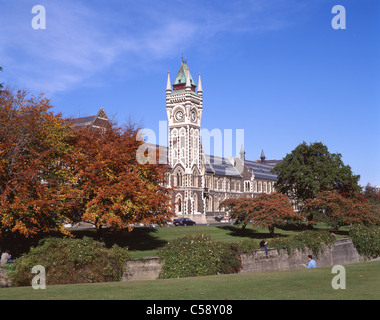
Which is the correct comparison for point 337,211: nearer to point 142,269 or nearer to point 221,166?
point 142,269

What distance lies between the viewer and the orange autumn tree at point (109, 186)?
1123 inches

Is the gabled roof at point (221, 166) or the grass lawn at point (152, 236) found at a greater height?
the gabled roof at point (221, 166)

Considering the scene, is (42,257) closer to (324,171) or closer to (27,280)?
(27,280)

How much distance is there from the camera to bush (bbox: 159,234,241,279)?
23281 millimetres

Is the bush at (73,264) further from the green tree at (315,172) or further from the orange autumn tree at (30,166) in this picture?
the green tree at (315,172)

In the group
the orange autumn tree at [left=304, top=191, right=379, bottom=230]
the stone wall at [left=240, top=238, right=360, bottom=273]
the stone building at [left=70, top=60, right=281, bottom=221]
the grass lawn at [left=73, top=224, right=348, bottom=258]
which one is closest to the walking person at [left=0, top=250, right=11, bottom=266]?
the grass lawn at [left=73, top=224, right=348, bottom=258]

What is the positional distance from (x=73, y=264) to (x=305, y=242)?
62.1ft

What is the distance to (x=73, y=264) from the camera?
21.0 meters

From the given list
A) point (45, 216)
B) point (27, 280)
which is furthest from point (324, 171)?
point (27, 280)

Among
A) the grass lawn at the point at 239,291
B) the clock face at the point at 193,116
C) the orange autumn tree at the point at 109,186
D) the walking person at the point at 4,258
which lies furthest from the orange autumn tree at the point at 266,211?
the clock face at the point at 193,116

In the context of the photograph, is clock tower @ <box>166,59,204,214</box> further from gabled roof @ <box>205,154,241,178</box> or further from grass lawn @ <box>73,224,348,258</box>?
grass lawn @ <box>73,224,348,258</box>

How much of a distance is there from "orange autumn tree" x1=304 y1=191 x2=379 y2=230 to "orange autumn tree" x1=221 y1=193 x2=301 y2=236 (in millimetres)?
5246

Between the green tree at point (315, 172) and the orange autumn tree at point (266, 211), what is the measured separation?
9.45m
